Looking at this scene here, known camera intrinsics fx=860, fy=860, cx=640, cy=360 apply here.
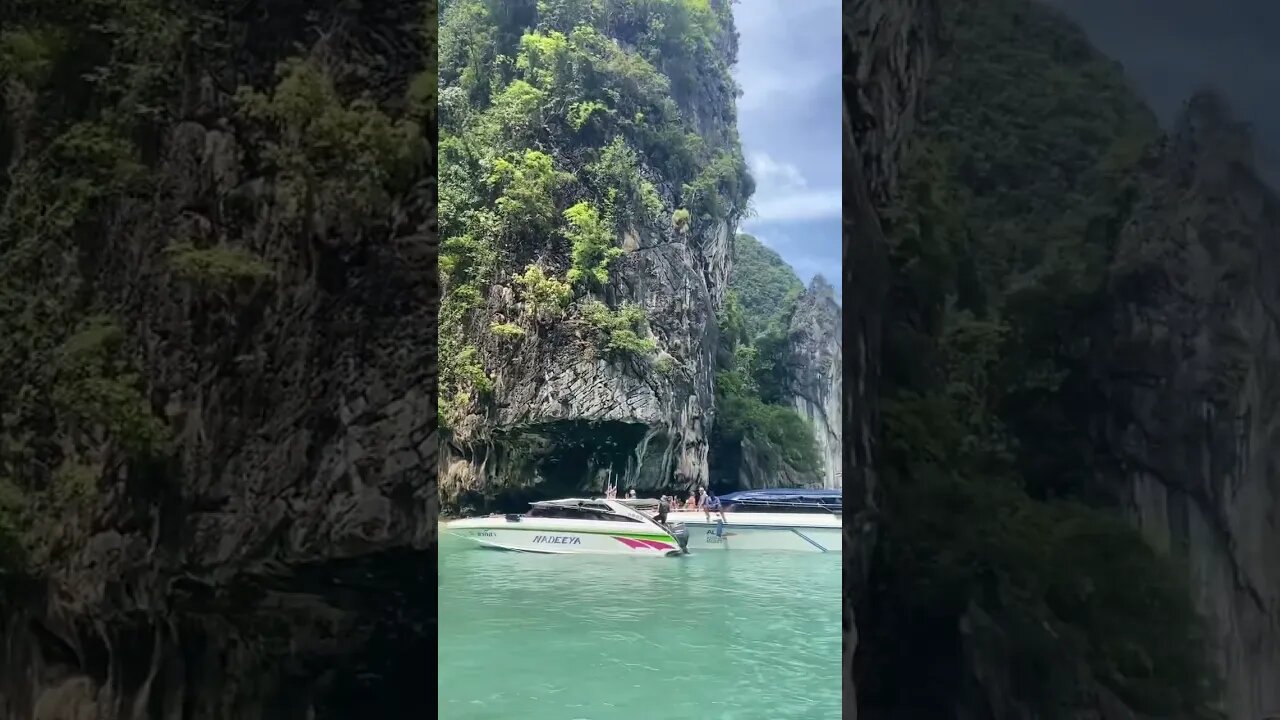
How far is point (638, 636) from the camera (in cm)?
1020

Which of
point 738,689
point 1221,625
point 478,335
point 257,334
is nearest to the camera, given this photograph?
point 1221,625

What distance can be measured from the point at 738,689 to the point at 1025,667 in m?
7.52

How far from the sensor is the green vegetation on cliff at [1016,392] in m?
1.50

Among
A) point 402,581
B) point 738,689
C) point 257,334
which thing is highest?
point 257,334

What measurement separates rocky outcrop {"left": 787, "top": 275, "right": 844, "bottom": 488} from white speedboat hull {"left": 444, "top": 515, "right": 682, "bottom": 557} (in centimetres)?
409

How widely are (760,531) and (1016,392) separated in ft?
47.7

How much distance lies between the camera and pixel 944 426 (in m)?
1.55

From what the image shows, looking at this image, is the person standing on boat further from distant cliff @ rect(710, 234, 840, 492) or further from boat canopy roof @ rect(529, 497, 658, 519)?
boat canopy roof @ rect(529, 497, 658, 519)

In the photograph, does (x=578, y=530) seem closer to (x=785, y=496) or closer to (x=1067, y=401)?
(x=785, y=496)

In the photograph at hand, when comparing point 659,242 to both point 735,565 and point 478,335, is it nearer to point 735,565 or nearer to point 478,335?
point 478,335

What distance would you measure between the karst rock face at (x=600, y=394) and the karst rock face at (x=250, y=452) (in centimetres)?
1239

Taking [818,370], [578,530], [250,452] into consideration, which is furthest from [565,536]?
[250,452]

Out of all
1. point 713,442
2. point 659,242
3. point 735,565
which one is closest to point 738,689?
point 735,565

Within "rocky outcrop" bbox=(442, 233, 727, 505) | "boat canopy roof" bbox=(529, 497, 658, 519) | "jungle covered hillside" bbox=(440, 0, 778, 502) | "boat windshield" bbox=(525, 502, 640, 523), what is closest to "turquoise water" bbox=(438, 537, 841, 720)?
"boat windshield" bbox=(525, 502, 640, 523)
